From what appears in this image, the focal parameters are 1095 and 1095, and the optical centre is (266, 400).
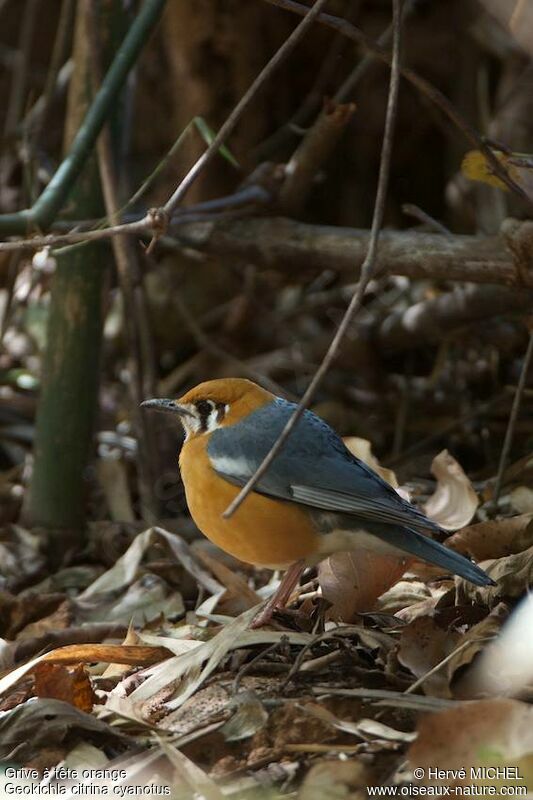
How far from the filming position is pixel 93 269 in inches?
196

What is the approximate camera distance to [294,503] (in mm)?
3695

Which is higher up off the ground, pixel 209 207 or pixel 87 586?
pixel 209 207

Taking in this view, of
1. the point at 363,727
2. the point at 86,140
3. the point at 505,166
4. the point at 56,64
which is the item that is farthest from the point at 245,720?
the point at 56,64

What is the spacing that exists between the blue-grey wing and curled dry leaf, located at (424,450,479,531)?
1.94 ft

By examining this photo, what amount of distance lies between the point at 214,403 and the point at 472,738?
1.88 metres

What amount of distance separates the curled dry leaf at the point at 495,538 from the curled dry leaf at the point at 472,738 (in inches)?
49.0

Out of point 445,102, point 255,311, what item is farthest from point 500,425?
point 445,102

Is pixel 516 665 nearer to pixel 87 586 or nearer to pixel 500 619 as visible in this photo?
pixel 500 619

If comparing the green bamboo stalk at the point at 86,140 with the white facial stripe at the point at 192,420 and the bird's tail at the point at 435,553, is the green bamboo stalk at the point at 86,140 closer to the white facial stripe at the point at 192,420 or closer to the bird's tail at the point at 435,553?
the white facial stripe at the point at 192,420

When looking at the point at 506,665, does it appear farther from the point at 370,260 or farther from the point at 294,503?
the point at 370,260

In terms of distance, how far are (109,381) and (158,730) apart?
12.9ft

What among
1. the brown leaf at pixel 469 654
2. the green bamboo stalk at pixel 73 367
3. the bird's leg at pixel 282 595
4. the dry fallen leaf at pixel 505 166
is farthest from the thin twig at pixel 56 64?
the brown leaf at pixel 469 654

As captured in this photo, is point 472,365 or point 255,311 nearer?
point 472,365

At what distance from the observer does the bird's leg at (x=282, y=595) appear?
366 centimetres
